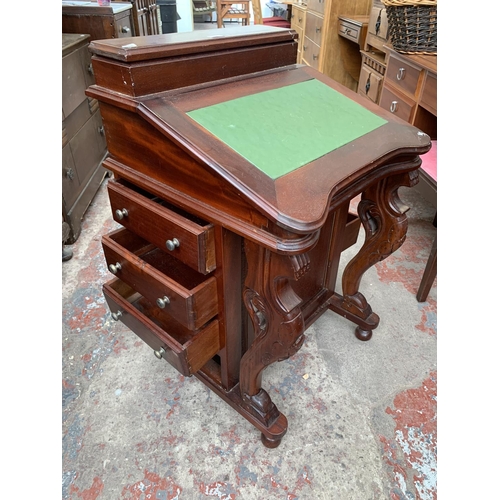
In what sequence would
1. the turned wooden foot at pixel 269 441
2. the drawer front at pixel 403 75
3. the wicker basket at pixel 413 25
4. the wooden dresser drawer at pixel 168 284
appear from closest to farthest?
the wooden dresser drawer at pixel 168 284 < the turned wooden foot at pixel 269 441 < the wicker basket at pixel 413 25 < the drawer front at pixel 403 75

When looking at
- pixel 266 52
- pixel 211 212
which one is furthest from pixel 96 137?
pixel 211 212

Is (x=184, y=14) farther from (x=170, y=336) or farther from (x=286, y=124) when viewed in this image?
(x=170, y=336)

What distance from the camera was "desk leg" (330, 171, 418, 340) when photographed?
4.24ft

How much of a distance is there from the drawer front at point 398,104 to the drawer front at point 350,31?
92 cm

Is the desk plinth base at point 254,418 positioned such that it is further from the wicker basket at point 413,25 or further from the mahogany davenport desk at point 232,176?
the wicker basket at point 413,25

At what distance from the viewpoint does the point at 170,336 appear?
1.07m

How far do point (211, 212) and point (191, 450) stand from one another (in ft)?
2.73

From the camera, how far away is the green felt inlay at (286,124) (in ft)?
2.71

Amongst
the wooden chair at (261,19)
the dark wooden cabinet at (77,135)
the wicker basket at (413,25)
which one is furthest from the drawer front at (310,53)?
the dark wooden cabinet at (77,135)

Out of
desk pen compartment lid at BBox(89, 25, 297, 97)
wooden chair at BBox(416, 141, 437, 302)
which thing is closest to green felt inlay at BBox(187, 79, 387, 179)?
desk pen compartment lid at BBox(89, 25, 297, 97)

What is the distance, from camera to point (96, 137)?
258cm

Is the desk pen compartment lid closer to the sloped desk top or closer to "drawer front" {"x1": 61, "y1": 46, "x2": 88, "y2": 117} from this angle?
the sloped desk top

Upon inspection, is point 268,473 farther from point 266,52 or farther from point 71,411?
point 266,52

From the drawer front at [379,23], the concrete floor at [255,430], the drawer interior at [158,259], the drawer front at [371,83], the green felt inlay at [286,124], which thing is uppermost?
the drawer front at [379,23]
